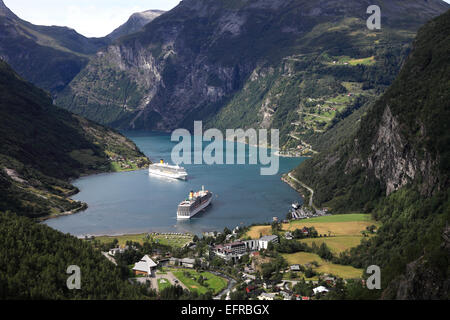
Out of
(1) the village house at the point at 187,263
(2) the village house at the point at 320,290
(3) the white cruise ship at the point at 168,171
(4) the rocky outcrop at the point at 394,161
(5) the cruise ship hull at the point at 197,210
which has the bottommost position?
(2) the village house at the point at 320,290

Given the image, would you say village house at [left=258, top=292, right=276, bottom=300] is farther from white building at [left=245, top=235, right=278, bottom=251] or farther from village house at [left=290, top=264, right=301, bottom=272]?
white building at [left=245, top=235, right=278, bottom=251]

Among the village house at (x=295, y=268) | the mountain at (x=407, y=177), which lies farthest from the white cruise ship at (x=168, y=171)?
the village house at (x=295, y=268)

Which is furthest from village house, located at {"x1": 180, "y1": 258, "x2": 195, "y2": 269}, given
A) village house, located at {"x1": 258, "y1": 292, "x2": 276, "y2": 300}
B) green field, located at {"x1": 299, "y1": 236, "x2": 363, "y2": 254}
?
green field, located at {"x1": 299, "y1": 236, "x2": 363, "y2": 254}

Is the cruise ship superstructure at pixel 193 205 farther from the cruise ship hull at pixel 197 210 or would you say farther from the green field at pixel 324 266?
the green field at pixel 324 266

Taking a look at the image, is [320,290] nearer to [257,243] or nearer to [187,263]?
[187,263]

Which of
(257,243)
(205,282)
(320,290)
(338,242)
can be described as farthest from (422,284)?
Result: (257,243)

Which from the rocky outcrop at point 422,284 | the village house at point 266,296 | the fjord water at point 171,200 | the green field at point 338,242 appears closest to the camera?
the rocky outcrop at point 422,284
